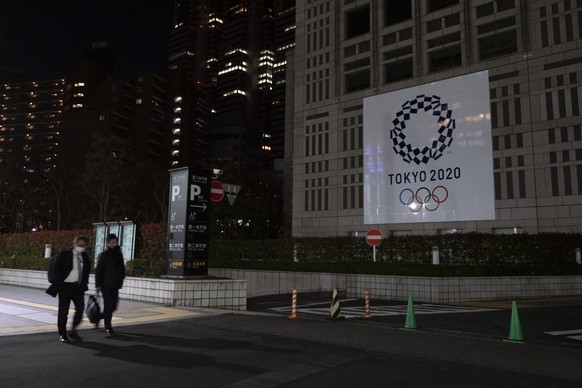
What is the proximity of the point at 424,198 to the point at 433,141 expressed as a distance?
459cm

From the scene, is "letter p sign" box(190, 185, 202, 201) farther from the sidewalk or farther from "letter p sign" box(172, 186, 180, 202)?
the sidewalk

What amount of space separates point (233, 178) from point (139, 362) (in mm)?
46288

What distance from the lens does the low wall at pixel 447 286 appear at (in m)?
17.5

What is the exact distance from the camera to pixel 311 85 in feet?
166

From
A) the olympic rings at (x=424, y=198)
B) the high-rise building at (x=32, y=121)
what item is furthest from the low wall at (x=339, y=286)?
the high-rise building at (x=32, y=121)

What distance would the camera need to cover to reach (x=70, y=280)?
843 cm

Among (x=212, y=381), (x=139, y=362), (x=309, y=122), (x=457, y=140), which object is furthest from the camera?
(x=309, y=122)

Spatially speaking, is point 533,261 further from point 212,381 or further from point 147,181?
point 147,181

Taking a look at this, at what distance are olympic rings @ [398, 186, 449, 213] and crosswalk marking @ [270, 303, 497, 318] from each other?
70.4 ft

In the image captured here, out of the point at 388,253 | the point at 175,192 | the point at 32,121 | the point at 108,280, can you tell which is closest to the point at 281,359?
the point at 108,280

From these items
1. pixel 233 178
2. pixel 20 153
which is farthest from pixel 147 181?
pixel 20 153

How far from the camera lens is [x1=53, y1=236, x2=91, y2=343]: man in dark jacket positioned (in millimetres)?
8266

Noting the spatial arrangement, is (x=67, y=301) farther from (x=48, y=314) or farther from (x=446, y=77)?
(x=446, y=77)

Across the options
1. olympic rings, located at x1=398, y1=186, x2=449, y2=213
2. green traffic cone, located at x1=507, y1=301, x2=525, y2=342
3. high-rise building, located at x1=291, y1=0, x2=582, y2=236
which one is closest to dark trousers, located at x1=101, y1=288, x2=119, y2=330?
green traffic cone, located at x1=507, y1=301, x2=525, y2=342
